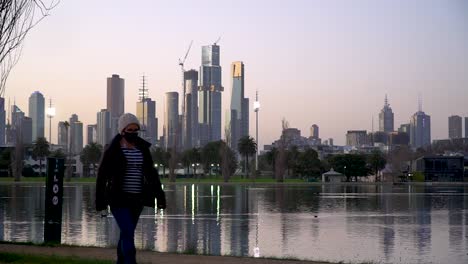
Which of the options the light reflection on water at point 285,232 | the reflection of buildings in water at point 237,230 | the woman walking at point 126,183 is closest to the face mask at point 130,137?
the woman walking at point 126,183

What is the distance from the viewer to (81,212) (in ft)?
83.0

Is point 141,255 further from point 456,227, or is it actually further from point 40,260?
point 456,227

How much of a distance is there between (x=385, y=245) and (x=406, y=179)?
89.4 metres

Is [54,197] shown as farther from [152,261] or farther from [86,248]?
[152,261]

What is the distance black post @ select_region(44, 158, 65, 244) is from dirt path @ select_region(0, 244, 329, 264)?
3.66 ft

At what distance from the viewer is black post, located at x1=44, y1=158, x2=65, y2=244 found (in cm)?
1264

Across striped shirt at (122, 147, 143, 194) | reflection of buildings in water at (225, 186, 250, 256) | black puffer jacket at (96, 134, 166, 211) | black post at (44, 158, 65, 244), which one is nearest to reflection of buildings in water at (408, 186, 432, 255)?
reflection of buildings in water at (225, 186, 250, 256)

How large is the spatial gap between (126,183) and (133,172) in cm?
13

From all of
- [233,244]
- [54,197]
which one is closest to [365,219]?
[233,244]

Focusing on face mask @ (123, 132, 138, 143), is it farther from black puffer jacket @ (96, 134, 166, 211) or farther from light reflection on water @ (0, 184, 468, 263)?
light reflection on water @ (0, 184, 468, 263)

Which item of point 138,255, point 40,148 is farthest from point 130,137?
point 40,148

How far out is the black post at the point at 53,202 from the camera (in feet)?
41.5

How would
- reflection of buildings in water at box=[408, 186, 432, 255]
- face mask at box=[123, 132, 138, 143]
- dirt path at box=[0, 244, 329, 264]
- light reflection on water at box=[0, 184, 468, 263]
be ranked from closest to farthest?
face mask at box=[123, 132, 138, 143] → dirt path at box=[0, 244, 329, 264] → light reflection on water at box=[0, 184, 468, 263] → reflection of buildings in water at box=[408, 186, 432, 255]

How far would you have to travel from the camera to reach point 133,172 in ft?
22.9
